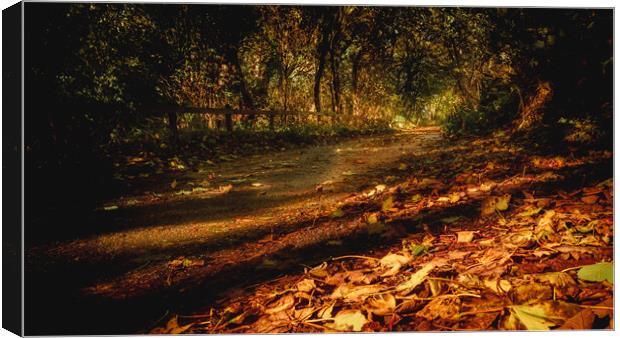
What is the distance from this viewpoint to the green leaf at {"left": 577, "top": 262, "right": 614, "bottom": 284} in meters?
1.14

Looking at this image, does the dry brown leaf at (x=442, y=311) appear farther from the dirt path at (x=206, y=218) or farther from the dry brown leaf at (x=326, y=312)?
the dirt path at (x=206, y=218)

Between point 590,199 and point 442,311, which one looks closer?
point 442,311

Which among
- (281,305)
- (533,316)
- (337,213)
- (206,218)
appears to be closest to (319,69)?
(337,213)

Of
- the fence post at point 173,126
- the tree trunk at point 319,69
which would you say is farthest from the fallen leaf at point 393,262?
the fence post at point 173,126

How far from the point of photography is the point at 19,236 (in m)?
1.43

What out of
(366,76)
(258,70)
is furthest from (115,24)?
(366,76)

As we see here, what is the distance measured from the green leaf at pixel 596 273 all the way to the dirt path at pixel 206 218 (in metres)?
0.85

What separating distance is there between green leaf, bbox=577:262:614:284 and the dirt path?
847 millimetres

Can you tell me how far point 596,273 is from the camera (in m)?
1.15

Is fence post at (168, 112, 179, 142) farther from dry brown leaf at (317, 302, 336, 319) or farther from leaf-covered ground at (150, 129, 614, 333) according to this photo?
dry brown leaf at (317, 302, 336, 319)

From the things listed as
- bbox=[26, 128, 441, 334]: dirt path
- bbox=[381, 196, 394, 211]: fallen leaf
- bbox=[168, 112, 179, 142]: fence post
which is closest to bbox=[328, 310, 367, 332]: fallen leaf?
bbox=[26, 128, 441, 334]: dirt path

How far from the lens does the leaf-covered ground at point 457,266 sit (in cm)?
113

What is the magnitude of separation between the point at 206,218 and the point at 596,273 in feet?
4.82

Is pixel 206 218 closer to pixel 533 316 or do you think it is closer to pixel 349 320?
pixel 349 320
